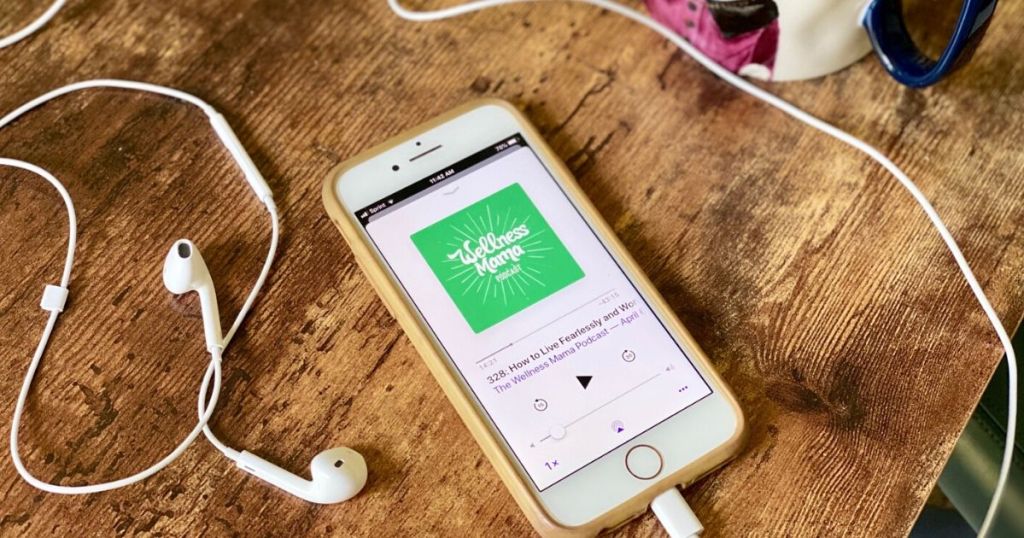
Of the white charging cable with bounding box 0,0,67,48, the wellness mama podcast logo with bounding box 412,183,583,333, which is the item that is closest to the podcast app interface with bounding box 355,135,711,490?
the wellness mama podcast logo with bounding box 412,183,583,333

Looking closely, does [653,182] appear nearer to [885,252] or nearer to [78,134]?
[885,252]

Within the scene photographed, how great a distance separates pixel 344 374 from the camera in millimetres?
507

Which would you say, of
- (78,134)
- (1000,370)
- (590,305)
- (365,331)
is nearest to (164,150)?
(78,134)

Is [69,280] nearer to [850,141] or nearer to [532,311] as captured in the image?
[532,311]

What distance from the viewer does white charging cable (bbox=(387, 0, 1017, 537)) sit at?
503 millimetres

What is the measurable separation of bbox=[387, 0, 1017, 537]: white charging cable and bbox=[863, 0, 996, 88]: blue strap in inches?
1.9

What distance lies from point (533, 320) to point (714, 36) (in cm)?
22

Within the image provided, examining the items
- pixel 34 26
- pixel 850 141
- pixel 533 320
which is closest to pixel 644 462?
pixel 533 320

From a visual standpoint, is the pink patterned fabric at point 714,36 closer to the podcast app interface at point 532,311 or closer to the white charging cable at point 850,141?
the white charging cable at point 850,141

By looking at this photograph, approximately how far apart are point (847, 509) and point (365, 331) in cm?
27

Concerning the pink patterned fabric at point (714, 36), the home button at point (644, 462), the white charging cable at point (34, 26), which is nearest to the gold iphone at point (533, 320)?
the home button at point (644, 462)

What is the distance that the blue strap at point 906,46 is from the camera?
1.68 feet

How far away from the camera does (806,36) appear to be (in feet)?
1.80

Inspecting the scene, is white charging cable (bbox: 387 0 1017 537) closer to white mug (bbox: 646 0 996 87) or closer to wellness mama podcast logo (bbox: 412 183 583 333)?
white mug (bbox: 646 0 996 87)
